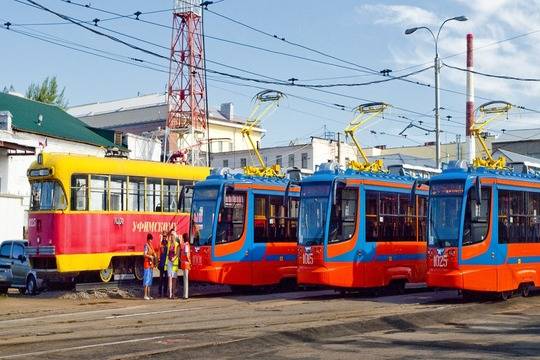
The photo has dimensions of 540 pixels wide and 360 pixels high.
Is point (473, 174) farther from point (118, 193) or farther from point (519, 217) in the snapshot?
point (118, 193)

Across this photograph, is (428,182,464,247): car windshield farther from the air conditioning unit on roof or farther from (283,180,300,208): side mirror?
the air conditioning unit on roof

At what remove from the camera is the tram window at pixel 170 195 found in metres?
28.1

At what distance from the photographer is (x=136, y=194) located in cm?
2717

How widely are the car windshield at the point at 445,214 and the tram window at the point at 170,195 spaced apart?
9346 millimetres

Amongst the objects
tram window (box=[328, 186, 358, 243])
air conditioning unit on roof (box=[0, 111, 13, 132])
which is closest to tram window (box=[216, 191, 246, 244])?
tram window (box=[328, 186, 358, 243])

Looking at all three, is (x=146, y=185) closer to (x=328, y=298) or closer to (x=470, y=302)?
(x=328, y=298)

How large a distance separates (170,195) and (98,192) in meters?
2.97

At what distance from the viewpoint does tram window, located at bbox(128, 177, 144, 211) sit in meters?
26.9

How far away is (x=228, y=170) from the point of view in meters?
25.6

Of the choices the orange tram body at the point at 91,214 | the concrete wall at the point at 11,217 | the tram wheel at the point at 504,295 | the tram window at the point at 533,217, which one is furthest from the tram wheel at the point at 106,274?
the concrete wall at the point at 11,217

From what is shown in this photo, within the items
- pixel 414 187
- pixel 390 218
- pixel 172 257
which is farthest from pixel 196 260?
pixel 414 187

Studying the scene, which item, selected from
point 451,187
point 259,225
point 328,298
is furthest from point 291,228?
point 451,187

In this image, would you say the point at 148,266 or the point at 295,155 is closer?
the point at 148,266

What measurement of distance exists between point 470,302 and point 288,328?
7721mm
